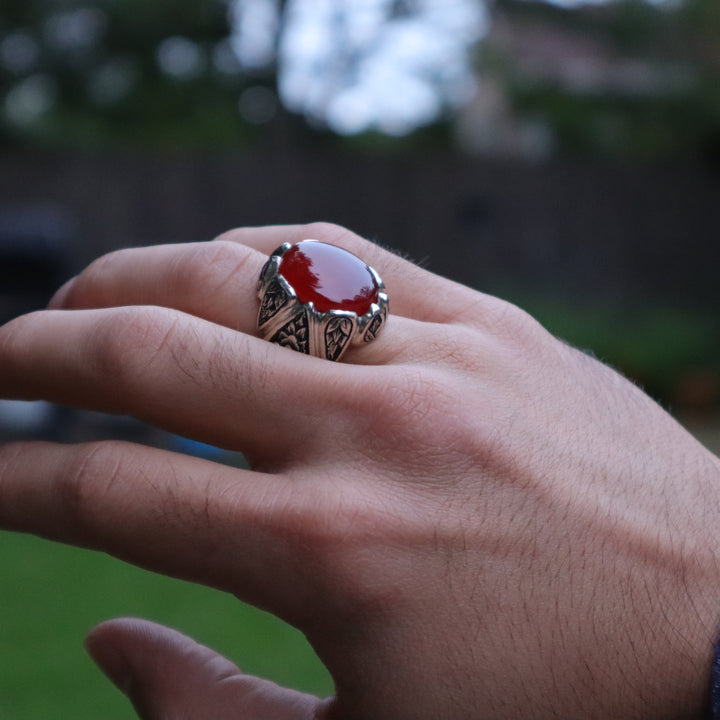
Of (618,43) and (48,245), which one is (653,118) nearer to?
(618,43)

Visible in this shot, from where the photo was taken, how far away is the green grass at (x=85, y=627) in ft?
8.44

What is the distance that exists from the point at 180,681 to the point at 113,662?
12 cm

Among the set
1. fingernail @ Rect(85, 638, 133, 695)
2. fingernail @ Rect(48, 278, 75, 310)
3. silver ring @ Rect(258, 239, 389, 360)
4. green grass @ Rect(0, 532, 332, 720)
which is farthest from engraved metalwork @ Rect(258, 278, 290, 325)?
green grass @ Rect(0, 532, 332, 720)

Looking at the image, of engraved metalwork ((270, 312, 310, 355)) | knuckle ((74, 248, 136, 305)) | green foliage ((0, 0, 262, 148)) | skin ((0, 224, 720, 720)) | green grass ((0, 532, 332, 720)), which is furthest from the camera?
green foliage ((0, 0, 262, 148))

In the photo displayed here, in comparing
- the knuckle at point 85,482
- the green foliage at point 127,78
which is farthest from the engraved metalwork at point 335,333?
the green foliage at point 127,78

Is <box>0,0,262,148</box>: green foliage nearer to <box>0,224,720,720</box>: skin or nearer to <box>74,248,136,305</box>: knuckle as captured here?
<box>74,248,136,305</box>: knuckle

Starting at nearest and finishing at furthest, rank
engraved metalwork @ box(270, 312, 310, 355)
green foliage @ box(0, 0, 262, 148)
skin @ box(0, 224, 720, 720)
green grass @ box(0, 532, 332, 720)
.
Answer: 1. skin @ box(0, 224, 720, 720)
2. engraved metalwork @ box(270, 312, 310, 355)
3. green grass @ box(0, 532, 332, 720)
4. green foliage @ box(0, 0, 262, 148)

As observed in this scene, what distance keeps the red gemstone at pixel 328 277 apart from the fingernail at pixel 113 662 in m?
0.52

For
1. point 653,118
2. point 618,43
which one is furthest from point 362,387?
point 618,43

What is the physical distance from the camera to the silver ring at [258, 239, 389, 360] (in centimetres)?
106

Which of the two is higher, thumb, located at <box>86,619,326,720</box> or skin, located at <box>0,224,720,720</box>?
skin, located at <box>0,224,720,720</box>

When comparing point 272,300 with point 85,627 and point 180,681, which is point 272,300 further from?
point 85,627

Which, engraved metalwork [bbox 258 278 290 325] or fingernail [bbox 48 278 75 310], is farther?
fingernail [bbox 48 278 75 310]

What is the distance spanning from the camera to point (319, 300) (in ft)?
3.54
